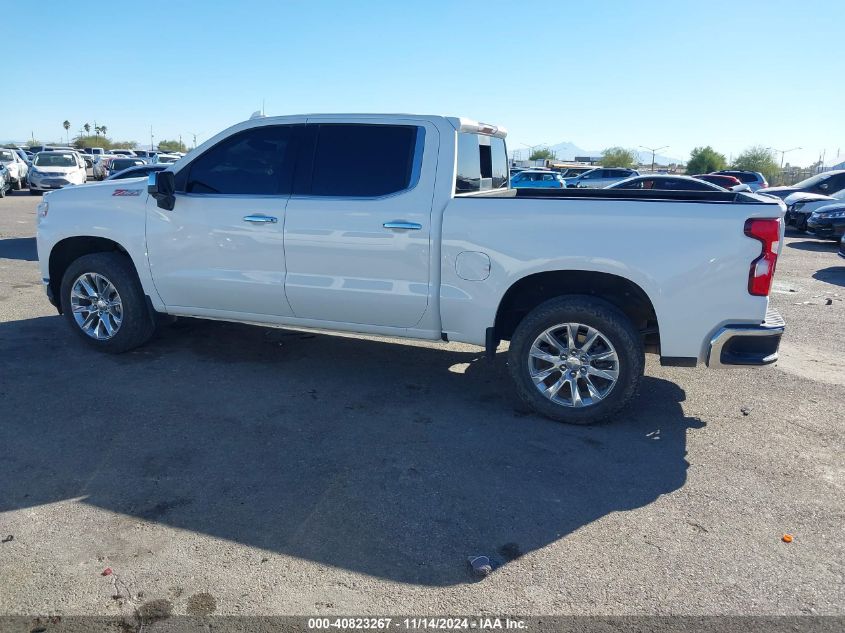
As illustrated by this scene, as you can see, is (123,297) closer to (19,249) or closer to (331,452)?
(331,452)

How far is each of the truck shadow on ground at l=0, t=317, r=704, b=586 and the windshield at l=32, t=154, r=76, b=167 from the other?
2208cm

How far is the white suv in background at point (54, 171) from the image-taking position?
24.6m

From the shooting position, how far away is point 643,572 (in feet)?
10.7

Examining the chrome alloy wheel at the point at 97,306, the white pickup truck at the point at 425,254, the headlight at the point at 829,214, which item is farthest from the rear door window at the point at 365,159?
the headlight at the point at 829,214

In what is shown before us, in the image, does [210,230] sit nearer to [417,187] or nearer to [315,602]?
[417,187]

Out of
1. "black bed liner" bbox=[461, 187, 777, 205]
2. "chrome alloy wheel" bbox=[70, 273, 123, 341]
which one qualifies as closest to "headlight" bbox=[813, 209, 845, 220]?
"black bed liner" bbox=[461, 187, 777, 205]

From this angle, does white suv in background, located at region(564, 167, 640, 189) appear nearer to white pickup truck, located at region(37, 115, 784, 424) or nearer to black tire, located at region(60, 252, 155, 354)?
white pickup truck, located at region(37, 115, 784, 424)

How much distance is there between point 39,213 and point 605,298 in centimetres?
513

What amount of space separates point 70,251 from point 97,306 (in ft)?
2.26

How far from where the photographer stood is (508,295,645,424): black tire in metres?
4.77

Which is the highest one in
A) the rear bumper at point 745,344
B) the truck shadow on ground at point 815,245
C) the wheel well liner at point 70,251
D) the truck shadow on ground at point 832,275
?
the wheel well liner at point 70,251

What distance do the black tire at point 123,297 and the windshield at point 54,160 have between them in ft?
72.6

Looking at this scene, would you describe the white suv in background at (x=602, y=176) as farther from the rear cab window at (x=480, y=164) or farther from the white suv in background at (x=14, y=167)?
the white suv in background at (x=14, y=167)

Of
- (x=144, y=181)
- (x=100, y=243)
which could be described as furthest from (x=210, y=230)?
(x=100, y=243)
